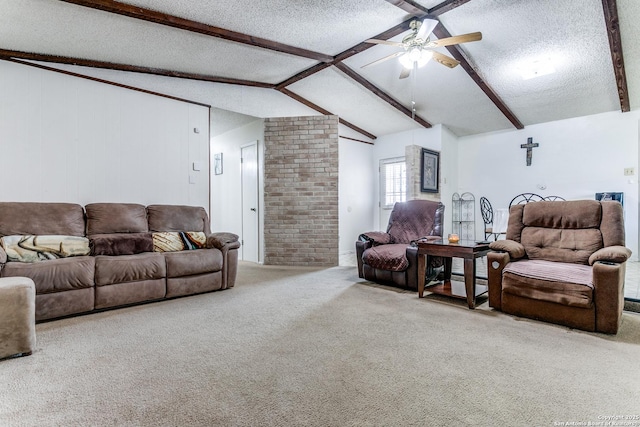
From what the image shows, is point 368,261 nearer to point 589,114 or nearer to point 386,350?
point 386,350

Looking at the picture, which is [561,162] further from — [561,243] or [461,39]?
[461,39]

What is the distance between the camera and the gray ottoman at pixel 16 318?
1884 millimetres

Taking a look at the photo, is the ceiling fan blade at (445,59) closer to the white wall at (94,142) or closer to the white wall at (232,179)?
the white wall at (232,179)

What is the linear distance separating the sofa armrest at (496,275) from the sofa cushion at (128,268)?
3055mm

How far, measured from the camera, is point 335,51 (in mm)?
4344

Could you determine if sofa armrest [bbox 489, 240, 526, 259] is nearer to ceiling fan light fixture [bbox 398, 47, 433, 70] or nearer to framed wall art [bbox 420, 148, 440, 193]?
ceiling fan light fixture [bbox 398, 47, 433, 70]

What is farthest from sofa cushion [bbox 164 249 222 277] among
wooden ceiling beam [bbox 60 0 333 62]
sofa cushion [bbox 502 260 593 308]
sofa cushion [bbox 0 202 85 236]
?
sofa cushion [bbox 502 260 593 308]

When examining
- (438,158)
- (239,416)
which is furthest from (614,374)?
(438,158)

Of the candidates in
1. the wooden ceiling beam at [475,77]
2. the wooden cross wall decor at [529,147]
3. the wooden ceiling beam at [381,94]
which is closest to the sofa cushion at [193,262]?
the wooden ceiling beam at [381,94]

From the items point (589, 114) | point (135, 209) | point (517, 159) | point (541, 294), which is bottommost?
point (541, 294)

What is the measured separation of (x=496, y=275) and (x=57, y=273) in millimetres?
3650

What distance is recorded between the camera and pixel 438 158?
6547 mm

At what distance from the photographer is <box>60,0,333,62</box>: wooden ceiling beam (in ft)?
9.16

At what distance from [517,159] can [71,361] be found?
7.28 meters
